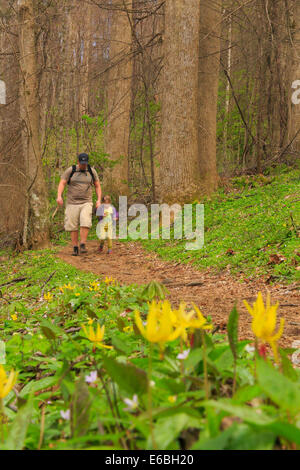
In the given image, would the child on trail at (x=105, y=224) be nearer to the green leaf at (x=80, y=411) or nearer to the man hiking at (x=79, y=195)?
the man hiking at (x=79, y=195)

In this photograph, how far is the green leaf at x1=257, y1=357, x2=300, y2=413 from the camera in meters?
0.81

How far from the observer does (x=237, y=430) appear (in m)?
0.81

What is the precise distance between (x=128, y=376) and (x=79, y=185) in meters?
8.16

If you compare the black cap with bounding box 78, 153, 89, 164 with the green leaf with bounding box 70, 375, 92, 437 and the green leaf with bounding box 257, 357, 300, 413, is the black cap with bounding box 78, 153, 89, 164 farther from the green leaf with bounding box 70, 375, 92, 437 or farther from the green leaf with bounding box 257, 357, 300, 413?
the green leaf with bounding box 257, 357, 300, 413

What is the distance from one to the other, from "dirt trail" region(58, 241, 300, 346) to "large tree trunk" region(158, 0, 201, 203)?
6.47 ft

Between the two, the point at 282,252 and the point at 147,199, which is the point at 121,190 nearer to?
the point at 147,199

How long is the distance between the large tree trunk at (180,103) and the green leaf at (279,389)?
8968 millimetres

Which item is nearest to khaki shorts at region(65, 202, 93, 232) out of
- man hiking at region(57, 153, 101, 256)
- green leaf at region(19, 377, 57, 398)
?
man hiking at region(57, 153, 101, 256)

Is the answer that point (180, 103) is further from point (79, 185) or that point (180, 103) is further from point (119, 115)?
point (119, 115)

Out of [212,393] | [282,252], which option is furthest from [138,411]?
[282,252]

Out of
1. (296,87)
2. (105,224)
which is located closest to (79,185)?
(105,224)

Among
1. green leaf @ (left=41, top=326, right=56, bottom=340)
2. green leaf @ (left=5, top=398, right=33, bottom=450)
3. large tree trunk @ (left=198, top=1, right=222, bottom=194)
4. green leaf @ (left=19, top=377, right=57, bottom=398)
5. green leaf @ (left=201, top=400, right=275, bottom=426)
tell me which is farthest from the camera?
large tree trunk @ (left=198, top=1, right=222, bottom=194)

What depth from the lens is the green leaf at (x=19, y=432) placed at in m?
0.91

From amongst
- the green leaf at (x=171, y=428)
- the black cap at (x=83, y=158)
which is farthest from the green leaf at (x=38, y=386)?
the black cap at (x=83, y=158)
